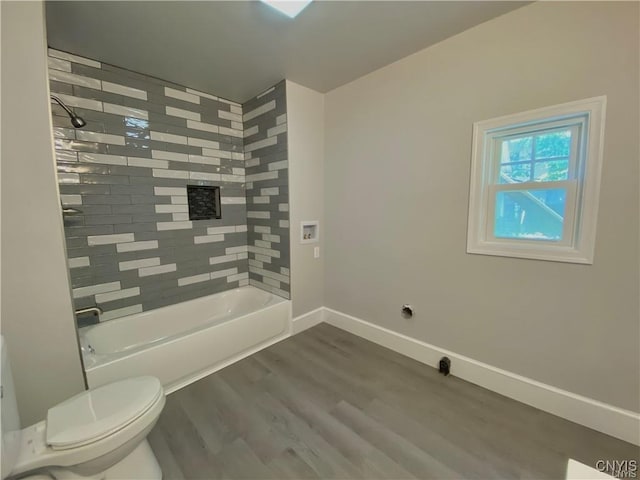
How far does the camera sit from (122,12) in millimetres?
1449

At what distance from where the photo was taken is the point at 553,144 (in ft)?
4.94

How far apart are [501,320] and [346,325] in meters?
1.37

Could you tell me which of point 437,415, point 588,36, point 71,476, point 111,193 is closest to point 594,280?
Answer: point 437,415

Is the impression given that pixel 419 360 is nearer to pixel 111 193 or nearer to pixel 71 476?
pixel 71 476

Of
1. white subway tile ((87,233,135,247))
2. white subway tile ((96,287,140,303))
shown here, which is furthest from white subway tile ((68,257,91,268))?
white subway tile ((96,287,140,303))

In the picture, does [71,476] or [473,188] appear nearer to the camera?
[71,476]

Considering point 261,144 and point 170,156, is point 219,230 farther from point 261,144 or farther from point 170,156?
point 261,144

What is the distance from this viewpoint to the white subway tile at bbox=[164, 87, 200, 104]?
2.24m

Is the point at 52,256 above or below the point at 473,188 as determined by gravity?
below

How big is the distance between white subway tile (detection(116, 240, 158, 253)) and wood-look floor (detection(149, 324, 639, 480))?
1233 mm

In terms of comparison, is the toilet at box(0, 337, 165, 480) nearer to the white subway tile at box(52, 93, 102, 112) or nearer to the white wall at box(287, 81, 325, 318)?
the white wall at box(287, 81, 325, 318)

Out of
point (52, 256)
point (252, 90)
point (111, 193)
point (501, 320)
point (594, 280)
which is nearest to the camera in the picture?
point (52, 256)

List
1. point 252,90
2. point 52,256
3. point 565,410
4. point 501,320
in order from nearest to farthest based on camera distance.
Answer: point 52,256
point 565,410
point 501,320
point 252,90

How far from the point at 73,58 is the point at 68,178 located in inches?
33.8
